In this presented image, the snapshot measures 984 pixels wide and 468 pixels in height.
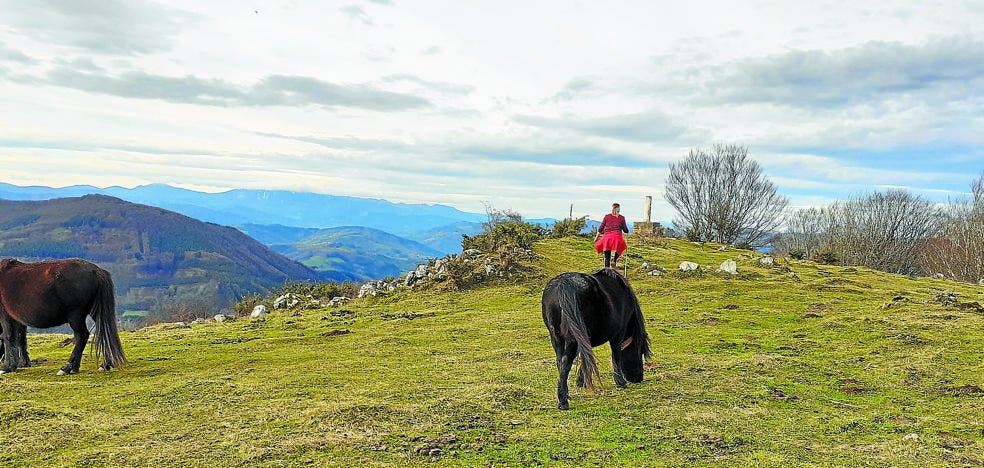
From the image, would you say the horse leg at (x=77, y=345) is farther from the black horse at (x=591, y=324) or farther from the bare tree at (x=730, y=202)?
the bare tree at (x=730, y=202)

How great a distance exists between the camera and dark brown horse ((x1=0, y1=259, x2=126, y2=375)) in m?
10.1

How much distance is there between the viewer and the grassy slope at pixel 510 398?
6.19 metres

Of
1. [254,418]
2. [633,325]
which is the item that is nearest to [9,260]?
[254,418]

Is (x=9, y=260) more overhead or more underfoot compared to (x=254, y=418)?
more overhead

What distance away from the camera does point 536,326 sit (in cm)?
1500

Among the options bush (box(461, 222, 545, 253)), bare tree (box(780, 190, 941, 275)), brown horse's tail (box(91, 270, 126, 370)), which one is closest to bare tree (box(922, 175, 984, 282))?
bare tree (box(780, 190, 941, 275))

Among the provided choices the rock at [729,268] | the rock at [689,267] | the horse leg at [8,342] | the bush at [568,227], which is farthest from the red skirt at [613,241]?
the bush at [568,227]

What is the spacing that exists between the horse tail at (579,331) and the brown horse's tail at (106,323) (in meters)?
8.35

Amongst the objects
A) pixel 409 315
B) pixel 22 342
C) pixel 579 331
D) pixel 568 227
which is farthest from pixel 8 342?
pixel 568 227

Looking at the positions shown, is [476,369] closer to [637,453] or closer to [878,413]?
[637,453]

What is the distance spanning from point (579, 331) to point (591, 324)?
0.55 m

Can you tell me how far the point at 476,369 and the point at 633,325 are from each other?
3.01m

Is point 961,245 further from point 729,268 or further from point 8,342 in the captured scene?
point 8,342

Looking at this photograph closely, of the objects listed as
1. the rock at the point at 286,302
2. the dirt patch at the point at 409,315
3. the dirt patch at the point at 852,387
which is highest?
the dirt patch at the point at 852,387
